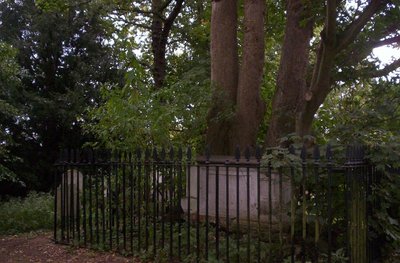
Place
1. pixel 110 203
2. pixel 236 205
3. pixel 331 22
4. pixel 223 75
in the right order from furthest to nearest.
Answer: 1. pixel 223 75
2. pixel 110 203
3. pixel 236 205
4. pixel 331 22

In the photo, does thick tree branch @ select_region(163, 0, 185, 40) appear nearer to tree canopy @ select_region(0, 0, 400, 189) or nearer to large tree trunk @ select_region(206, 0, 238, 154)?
tree canopy @ select_region(0, 0, 400, 189)

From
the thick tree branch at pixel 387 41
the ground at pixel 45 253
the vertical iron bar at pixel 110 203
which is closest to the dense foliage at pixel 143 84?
the thick tree branch at pixel 387 41

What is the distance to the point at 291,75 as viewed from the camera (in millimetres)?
8508

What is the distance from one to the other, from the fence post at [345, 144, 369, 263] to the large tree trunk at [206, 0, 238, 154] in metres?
3.60

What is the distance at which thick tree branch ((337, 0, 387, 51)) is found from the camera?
650 centimetres

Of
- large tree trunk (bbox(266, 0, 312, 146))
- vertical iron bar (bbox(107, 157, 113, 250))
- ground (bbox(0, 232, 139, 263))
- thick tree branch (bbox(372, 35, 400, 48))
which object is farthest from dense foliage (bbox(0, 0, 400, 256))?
ground (bbox(0, 232, 139, 263))

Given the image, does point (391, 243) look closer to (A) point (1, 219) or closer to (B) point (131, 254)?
(B) point (131, 254)

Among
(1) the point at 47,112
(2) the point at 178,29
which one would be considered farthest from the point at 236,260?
(1) the point at 47,112

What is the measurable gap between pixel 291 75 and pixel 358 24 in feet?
6.97

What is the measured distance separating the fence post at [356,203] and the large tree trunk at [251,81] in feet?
11.2

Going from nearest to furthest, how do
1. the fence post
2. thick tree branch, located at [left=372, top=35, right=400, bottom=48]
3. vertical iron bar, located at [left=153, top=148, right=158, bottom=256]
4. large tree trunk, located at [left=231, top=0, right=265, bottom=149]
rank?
the fence post, vertical iron bar, located at [left=153, top=148, right=158, bottom=256], thick tree branch, located at [left=372, top=35, right=400, bottom=48], large tree trunk, located at [left=231, top=0, right=265, bottom=149]

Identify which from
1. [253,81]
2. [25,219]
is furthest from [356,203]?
[25,219]

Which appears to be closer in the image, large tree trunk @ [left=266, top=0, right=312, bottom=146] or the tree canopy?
the tree canopy

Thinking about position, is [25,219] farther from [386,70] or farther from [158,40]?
[386,70]
